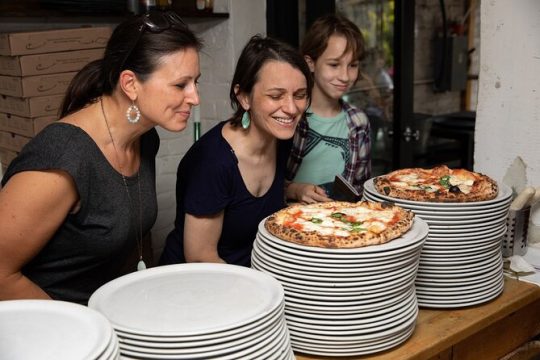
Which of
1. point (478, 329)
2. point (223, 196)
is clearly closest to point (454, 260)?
point (478, 329)

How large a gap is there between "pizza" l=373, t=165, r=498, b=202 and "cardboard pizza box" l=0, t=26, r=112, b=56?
1.57 m

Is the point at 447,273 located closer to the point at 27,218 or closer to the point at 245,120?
the point at 245,120

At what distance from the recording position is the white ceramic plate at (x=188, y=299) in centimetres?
92

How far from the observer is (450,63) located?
4941 millimetres

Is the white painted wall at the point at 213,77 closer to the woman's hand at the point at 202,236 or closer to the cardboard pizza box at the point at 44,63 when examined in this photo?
the cardboard pizza box at the point at 44,63

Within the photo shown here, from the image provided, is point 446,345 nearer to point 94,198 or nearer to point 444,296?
point 444,296

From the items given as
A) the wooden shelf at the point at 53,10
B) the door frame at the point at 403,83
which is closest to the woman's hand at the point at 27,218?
the wooden shelf at the point at 53,10

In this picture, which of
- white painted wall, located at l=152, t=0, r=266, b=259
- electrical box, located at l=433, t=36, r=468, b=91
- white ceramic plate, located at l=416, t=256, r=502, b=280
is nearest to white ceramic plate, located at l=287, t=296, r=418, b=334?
white ceramic plate, located at l=416, t=256, r=502, b=280

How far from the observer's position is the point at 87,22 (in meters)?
2.97

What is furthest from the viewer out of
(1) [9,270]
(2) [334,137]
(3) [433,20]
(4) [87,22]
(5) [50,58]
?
(3) [433,20]

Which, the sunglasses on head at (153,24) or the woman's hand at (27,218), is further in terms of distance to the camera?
the sunglasses on head at (153,24)

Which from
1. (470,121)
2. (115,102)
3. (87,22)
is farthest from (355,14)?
(115,102)

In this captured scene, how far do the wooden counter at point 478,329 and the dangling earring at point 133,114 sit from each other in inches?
25.7

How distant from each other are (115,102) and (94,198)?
23 centimetres
